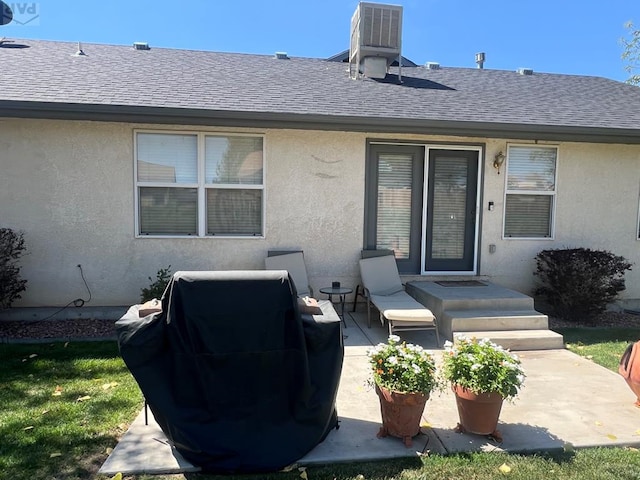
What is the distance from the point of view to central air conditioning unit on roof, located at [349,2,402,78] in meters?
8.20

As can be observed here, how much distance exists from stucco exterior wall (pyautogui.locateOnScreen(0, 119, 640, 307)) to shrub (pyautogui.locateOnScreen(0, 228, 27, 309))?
0.78ft

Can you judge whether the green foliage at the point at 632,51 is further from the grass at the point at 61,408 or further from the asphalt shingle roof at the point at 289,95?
the grass at the point at 61,408

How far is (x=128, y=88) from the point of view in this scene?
6465 millimetres

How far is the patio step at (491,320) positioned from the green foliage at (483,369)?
7.89 ft

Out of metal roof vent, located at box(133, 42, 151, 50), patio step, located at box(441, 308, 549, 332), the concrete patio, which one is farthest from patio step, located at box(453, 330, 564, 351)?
metal roof vent, located at box(133, 42, 151, 50)

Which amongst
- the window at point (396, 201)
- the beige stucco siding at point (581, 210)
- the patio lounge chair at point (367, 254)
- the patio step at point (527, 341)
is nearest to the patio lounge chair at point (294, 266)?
the patio lounge chair at point (367, 254)

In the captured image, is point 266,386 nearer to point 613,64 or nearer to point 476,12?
point 476,12

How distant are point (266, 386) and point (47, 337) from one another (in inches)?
161

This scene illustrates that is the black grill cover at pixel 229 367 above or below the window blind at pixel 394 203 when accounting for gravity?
below

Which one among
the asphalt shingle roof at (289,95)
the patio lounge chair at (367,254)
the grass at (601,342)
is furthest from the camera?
the patio lounge chair at (367,254)

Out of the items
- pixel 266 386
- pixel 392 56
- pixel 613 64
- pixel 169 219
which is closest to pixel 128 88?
pixel 169 219

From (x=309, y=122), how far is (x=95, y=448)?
4.60 m

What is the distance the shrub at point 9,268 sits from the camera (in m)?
5.62

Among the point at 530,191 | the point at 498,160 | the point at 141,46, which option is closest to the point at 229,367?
the point at 498,160
